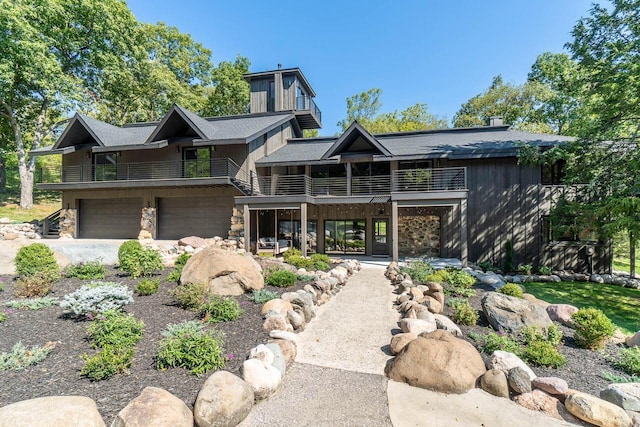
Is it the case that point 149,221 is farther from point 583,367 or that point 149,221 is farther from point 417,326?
point 583,367

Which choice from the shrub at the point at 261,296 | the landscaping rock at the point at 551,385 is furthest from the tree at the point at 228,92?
the landscaping rock at the point at 551,385

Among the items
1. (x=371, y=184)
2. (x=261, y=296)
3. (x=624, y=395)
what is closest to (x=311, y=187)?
(x=371, y=184)

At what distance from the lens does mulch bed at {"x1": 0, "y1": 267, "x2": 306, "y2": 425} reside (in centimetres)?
358

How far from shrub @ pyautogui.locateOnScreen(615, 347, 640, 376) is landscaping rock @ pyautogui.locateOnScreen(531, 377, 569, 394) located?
68.2 inches

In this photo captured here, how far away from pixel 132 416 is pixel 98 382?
4.07 feet

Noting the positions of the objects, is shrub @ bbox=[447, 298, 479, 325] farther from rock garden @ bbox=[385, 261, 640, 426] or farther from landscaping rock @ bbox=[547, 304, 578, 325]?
landscaping rock @ bbox=[547, 304, 578, 325]

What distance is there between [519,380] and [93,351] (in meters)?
6.27

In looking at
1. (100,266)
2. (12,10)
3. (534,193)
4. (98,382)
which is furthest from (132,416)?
(12,10)

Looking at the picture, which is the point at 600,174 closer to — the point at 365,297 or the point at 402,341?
the point at 365,297

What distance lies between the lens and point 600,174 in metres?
11.1

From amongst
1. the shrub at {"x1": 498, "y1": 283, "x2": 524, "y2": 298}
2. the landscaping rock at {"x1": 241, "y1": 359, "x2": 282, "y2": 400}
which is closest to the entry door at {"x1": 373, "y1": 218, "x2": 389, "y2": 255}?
the shrub at {"x1": 498, "y1": 283, "x2": 524, "y2": 298}

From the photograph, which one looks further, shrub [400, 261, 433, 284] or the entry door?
the entry door

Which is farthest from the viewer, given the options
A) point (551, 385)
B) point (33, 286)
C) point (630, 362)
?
point (33, 286)

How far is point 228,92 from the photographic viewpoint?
102 feet
